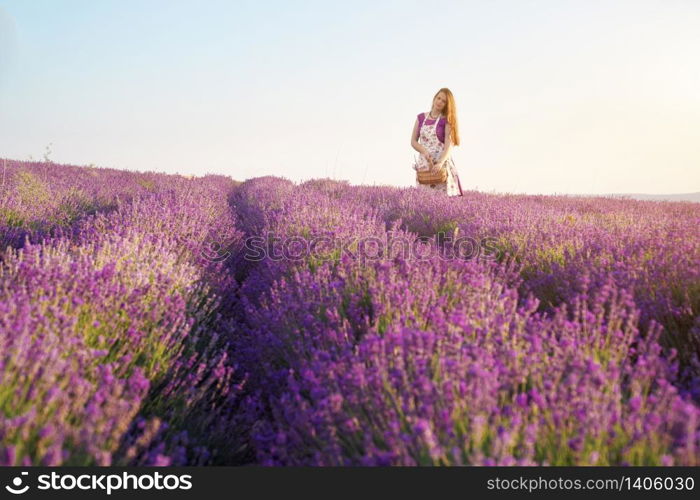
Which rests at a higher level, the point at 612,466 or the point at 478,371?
the point at 478,371

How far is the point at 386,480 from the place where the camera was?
1.34 m

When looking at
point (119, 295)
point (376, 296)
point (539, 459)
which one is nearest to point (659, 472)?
point (539, 459)

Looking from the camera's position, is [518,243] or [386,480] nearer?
[386,480]

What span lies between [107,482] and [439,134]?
5.85m

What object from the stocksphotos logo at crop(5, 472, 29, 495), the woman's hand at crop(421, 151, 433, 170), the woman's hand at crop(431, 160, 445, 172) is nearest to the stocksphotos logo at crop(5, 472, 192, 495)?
the stocksphotos logo at crop(5, 472, 29, 495)

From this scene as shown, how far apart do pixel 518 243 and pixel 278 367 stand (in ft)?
7.07

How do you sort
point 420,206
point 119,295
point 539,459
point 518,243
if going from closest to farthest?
point 539,459
point 119,295
point 518,243
point 420,206

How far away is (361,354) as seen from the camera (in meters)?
2.04

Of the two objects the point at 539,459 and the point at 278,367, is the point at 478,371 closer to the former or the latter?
the point at 539,459

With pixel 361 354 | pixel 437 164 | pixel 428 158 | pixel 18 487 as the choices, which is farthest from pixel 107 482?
pixel 428 158

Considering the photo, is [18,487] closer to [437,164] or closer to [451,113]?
[437,164]

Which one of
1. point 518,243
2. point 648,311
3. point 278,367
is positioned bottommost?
point 278,367

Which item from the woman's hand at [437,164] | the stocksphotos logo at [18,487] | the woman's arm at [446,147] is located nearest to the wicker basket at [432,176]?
the woman's hand at [437,164]

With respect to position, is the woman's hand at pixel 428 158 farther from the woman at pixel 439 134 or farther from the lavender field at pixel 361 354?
the lavender field at pixel 361 354
